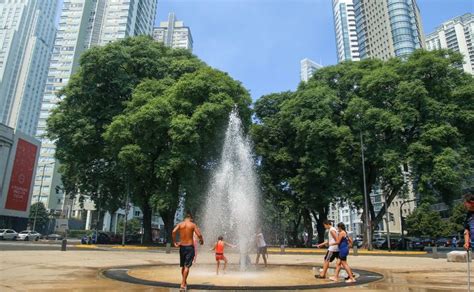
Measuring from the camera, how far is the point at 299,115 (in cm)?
3834

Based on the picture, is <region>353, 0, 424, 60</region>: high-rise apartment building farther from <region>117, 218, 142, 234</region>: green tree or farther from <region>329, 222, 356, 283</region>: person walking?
<region>329, 222, 356, 283</region>: person walking

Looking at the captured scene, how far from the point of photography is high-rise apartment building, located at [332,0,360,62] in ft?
557

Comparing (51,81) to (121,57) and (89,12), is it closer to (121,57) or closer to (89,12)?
(89,12)

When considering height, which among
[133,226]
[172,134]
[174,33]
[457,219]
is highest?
[174,33]

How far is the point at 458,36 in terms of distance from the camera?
463 ft

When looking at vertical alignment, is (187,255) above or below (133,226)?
below

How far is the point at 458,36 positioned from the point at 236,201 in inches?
6121

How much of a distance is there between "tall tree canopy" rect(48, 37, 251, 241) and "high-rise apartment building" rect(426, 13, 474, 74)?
12625 centimetres

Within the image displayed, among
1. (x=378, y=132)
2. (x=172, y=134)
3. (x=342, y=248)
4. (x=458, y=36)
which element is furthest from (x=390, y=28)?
(x=342, y=248)

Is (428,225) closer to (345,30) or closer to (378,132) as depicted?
(378,132)

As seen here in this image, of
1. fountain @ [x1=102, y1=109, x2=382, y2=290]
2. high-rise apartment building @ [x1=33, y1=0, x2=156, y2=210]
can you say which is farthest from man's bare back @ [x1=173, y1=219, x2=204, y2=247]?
high-rise apartment building @ [x1=33, y1=0, x2=156, y2=210]

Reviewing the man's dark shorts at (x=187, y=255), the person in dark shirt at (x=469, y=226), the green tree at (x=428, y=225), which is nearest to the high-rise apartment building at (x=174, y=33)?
the green tree at (x=428, y=225)

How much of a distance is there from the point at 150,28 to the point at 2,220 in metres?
107

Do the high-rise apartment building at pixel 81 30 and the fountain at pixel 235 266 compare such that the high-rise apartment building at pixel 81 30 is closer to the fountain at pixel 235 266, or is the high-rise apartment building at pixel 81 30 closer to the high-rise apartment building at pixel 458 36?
the fountain at pixel 235 266
